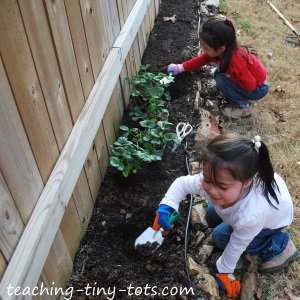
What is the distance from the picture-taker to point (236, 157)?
1.78m

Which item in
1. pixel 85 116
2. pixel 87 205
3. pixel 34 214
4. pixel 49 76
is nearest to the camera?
pixel 34 214

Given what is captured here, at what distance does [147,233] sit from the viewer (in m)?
2.20

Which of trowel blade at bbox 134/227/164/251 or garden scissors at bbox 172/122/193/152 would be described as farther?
garden scissors at bbox 172/122/193/152

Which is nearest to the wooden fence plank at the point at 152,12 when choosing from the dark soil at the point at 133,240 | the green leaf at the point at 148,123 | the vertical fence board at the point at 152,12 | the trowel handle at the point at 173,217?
the vertical fence board at the point at 152,12

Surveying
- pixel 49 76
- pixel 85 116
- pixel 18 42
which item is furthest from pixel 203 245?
pixel 18 42

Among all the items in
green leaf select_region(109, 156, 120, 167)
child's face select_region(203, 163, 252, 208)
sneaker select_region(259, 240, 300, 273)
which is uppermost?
child's face select_region(203, 163, 252, 208)

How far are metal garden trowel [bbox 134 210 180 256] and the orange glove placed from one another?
382mm

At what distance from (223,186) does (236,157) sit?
153 millimetres

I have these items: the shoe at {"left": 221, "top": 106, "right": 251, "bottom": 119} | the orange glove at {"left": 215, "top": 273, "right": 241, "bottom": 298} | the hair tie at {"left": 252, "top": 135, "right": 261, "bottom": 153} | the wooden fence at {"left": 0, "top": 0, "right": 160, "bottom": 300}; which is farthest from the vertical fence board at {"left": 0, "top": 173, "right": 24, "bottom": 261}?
the shoe at {"left": 221, "top": 106, "right": 251, "bottom": 119}

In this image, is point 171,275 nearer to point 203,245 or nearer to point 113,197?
point 203,245

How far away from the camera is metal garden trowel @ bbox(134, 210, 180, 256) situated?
7.09ft

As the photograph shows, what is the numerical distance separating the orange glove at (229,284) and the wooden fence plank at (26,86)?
1131mm

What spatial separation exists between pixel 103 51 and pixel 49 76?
0.84 meters

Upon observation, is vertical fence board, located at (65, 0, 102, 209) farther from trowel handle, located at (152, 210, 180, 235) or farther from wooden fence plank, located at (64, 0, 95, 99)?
trowel handle, located at (152, 210, 180, 235)
